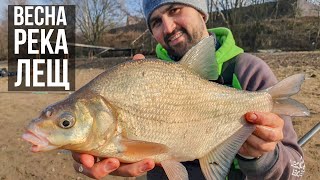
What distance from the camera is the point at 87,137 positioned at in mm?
2016

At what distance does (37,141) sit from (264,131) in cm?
119

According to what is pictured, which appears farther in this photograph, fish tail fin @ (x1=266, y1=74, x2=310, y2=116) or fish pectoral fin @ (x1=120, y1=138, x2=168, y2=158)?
fish tail fin @ (x1=266, y1=74, x2=310, y2=116)

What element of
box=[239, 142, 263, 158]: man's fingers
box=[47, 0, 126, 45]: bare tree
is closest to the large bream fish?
box=[239, 142, 263, 158]: man's fingers

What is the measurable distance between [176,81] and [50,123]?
71 cm

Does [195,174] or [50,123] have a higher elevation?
[50,123]

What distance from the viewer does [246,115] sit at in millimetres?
2307

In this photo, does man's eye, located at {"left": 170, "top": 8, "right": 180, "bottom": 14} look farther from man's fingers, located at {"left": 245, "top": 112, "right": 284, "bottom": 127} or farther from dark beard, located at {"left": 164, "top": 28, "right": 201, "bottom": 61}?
man's fingers, located at {"left": 245, "top": 112, "right": 284, "bottom": 127}

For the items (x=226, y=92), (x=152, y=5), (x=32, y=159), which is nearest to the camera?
(x=226, y=92)

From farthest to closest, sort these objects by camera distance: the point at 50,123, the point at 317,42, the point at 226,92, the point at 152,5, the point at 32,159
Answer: the point at 317,42
the point at 32,159
the point at 152,5
the point at 226,92
the point at 50,123

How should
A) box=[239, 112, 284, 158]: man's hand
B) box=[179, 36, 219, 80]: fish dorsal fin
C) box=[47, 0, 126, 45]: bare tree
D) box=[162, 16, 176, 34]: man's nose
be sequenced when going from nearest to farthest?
box=[239, 112, 284, 158]: man's hand
box=[179, 36, 219, 80]: fish dorsal fin
box=[162, 16, 176, 34]: man's nose
box=[47, 0, 126, 45]: bare tree

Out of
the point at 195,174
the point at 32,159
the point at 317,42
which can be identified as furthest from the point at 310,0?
the point at 195,174

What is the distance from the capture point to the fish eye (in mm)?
2008

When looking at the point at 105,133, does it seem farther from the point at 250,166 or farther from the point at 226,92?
the point at 250,166

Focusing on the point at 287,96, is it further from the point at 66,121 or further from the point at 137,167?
the point at 66,121
